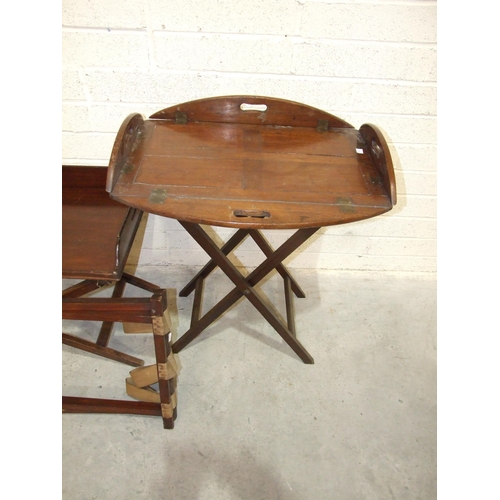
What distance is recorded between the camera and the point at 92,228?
5.09ft

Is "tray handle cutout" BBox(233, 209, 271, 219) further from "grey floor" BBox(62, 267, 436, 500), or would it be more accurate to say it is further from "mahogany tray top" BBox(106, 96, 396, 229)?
"grey floor" BBox(62, 267, 436, 500)

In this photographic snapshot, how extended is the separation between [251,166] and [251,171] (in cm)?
3

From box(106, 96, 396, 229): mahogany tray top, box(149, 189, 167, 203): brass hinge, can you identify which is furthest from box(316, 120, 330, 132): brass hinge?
box(149, 189, 167, 203): brass hinge

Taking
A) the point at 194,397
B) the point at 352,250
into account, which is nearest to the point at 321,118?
the point at 352,250

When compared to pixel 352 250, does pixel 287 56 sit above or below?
above

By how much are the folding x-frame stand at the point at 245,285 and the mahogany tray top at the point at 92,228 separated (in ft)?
0.86

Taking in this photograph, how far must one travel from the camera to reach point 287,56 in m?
1.70

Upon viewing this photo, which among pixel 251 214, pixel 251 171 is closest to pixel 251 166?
pixel 251 171

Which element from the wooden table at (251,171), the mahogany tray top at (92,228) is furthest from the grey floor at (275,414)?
the mahogany tray top at (92,228)

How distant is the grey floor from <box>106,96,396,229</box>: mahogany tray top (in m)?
0.82

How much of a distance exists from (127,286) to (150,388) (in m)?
0.66

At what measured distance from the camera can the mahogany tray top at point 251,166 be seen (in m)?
1.27

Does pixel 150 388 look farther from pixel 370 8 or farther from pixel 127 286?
pixel 370 8

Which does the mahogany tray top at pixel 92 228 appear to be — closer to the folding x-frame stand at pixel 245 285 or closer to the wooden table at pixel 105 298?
the wooden table at pixel 105 298
